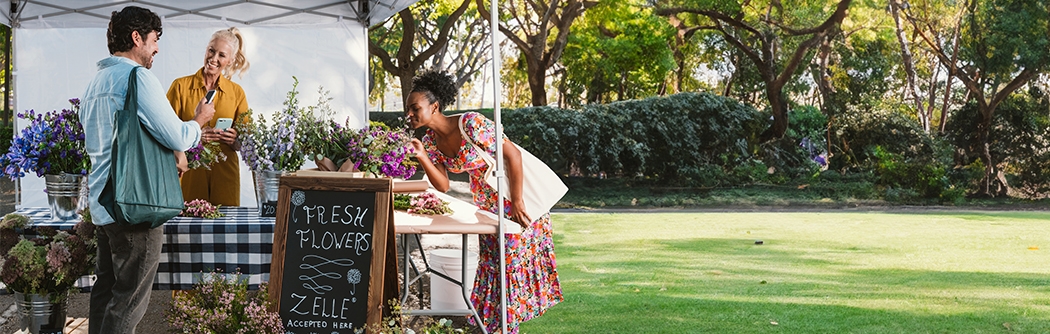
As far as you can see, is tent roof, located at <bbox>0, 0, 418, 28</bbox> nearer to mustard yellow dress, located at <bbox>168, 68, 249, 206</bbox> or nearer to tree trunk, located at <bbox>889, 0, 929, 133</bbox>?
mustard yellow dress, located at <bbox>168, 68, 249, 206</bbox>

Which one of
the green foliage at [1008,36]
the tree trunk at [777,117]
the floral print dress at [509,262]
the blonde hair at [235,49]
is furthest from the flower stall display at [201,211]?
the green foliage at [1008,36]

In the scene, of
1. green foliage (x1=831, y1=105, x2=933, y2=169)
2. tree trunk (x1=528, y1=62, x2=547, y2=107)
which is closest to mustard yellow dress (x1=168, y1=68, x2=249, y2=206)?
tree trunk (x1=528, y1=62, x2=547, y2=107)

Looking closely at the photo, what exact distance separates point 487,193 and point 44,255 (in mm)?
1872

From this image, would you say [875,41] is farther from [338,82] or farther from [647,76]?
[338,82]

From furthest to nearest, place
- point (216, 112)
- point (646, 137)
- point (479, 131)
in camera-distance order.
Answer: point (646, 137) < point (216, 112) < point (479, 131)

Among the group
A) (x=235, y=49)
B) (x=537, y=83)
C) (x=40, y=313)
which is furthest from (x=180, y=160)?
(x=537, y=83)

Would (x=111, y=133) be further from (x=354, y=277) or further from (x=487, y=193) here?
(x=487, y=193)

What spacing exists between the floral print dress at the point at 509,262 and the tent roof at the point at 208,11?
117 inches

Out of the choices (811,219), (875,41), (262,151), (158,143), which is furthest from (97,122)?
(875,41)

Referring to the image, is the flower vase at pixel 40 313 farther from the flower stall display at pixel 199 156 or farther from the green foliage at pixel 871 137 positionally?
the green foliage at pixel 871 137

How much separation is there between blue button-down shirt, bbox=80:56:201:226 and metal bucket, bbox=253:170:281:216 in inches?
21.6

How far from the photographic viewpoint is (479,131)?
4074mm

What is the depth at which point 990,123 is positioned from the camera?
59.7 feet

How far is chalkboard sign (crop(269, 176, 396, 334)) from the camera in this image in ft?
11.6
